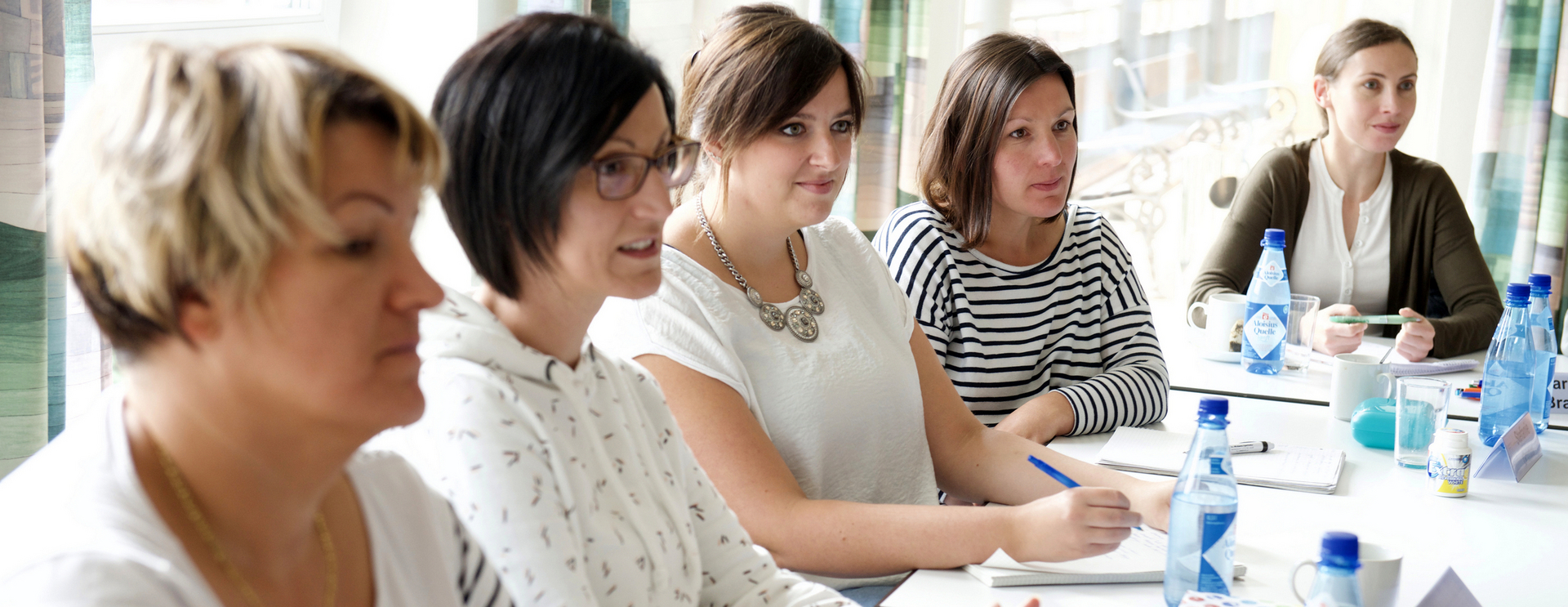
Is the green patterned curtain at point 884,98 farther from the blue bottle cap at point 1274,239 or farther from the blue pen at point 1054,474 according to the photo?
the blue pen at point 1054,474

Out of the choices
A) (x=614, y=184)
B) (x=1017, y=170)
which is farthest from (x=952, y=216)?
(x=614, y=184)

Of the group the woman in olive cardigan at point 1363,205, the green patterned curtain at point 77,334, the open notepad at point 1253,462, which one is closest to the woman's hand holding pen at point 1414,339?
the woman in olive cardigan at point 1363,205

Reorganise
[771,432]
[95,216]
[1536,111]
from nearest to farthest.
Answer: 1. [95,216]
2. [771,432]
3. [1536,111]

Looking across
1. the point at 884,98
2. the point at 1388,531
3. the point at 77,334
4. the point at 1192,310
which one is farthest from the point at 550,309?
the point at 884,98

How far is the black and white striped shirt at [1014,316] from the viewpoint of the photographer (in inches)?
72.9

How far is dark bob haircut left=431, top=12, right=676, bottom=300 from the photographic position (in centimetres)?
91

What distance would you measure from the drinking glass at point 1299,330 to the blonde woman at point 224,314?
184 centimetres

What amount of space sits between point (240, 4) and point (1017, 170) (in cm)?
136

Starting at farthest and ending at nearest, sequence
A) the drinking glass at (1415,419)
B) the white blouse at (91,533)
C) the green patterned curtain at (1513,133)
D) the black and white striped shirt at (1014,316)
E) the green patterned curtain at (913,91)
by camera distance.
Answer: the green patterned curtain at (1513,133), the green patterned curtain at (913,91), the black and white striped shirt at (1014,316), the drinking glass at (1415,419), the white blouse at (91,533)

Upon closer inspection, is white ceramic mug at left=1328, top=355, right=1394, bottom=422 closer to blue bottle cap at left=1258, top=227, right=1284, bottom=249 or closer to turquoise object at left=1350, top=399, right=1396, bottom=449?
turquoise object at left=1350, top=399, right=1396, bottom=449

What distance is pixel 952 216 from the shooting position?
193 centimetres

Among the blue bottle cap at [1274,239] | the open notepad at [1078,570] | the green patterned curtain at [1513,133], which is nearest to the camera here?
the open notepad at [1078,570]

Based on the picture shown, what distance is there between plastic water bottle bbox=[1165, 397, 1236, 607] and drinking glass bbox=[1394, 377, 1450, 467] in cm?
61

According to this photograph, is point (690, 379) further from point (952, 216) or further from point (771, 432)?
point (952, 216)
